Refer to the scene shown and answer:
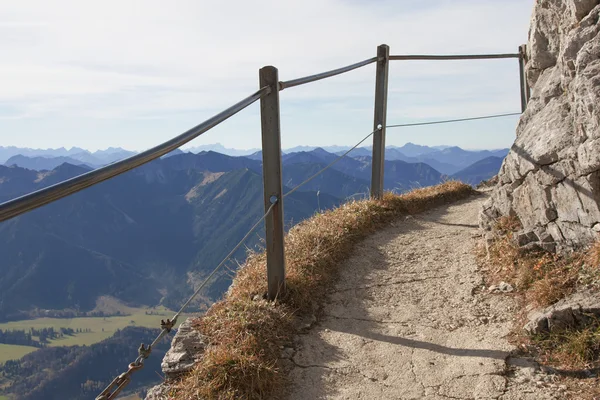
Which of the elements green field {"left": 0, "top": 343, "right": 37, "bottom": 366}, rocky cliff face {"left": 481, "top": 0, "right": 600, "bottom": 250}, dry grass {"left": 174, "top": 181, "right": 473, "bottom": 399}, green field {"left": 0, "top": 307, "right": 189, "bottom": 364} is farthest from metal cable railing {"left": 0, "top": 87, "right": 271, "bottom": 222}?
green field {"left": 0, "top": 343, "right": 37, "bottom": 366}

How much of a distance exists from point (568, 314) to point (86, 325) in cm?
18638

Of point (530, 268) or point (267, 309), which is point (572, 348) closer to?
point (530, 268)

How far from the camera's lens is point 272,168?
338 cm

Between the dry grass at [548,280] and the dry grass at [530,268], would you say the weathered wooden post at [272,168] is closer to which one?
the dry grass at [548,280]

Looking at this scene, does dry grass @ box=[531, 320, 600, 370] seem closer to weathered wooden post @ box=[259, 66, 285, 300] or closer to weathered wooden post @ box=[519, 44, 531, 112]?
weathered wooden post @ box=[259, 66, 285, 300]

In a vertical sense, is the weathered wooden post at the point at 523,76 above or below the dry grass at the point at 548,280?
above

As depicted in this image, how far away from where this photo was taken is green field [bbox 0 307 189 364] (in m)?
147

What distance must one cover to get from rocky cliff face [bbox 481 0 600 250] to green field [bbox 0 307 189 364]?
148218 millimetres

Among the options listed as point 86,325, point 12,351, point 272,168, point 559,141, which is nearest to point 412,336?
point 272,168

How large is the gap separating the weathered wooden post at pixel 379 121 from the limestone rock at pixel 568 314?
11.3ft

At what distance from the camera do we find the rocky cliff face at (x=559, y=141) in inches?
137

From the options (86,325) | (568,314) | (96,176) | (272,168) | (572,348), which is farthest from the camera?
(86,325)

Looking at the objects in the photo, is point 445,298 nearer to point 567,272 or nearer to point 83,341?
point 567,272

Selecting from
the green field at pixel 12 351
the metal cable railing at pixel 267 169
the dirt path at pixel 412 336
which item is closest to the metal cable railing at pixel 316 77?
the metal cable railing at pixel 267 169
